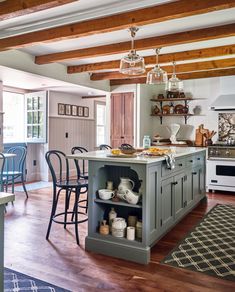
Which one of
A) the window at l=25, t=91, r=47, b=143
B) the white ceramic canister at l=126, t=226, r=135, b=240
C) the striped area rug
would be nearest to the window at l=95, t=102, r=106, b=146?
the window at l=25, t=91, r=47, b=143

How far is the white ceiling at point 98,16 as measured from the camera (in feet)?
9.29

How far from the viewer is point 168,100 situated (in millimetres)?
6695

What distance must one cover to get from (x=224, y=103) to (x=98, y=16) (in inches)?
148

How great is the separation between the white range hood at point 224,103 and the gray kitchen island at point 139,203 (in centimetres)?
282

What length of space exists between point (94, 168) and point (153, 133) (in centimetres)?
434

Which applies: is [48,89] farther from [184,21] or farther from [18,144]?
[184,21]

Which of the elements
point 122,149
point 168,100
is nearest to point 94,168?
point 122,149

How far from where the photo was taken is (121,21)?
301cm

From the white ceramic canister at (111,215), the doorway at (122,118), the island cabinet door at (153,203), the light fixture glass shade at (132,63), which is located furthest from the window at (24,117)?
the island cabinet door at (153,203)

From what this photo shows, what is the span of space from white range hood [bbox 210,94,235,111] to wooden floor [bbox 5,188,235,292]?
303 cm

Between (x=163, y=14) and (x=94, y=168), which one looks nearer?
(x=163, y=14)

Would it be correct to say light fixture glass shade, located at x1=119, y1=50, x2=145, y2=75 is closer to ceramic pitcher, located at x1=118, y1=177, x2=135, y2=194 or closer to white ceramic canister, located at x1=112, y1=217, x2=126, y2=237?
ceramic pitcher, located at x1=118, y1=177, x2=135, y2=194

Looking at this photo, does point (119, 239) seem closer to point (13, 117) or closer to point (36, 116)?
point (36, 116)

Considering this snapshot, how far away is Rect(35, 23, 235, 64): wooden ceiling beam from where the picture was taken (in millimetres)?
3496
